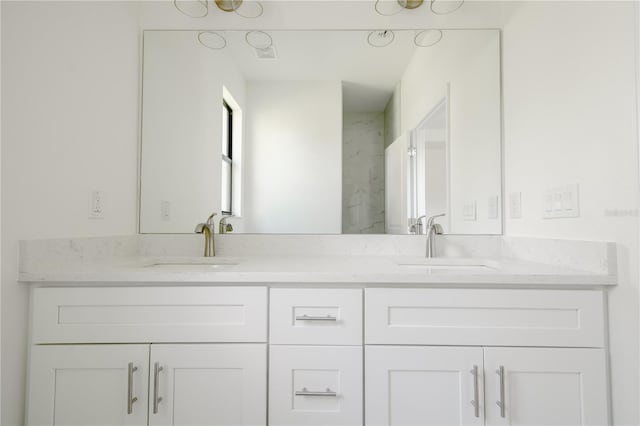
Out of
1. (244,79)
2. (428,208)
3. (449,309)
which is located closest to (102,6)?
(244,79)

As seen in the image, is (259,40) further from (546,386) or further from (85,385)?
(546,386)

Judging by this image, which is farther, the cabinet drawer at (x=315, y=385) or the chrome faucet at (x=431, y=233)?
the chrome faucet at (x=431, y=233)

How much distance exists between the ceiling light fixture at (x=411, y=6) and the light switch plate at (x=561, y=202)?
987 mm

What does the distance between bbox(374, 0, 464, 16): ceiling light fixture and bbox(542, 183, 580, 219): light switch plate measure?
0.99 meters

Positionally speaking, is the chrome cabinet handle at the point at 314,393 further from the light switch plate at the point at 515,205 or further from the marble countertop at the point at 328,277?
the light switch plate at the point at 515,205

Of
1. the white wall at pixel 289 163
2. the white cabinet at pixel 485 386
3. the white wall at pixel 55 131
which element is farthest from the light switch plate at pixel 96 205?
the white cabinet at pixel 485 386

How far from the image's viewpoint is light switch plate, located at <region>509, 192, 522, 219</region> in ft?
4.70

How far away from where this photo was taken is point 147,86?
164 centimetres

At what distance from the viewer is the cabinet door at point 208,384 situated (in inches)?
40.5

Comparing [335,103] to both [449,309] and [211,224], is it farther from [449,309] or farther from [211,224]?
[449,309]

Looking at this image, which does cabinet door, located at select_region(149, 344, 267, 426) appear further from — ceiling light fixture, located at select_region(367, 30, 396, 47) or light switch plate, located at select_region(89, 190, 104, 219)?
ceiling light fixture, located at select_region(367, 30, 396, 47)

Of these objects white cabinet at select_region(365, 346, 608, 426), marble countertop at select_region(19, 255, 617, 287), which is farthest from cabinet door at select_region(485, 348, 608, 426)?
marble countertop at select_region(19, 255, 617, 287)

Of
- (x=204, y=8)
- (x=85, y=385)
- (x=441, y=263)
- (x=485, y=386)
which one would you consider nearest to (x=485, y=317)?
(x=485, y=386)

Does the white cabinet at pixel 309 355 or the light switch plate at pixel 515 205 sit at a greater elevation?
the light switch plate at pixel 515 205
